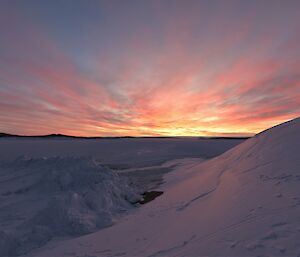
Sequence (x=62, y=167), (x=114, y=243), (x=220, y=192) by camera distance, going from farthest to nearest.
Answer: (x=62, y=167) < (x=220, y=192) < (x=114, y=243)

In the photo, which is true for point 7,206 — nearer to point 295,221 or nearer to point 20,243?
point 20,243

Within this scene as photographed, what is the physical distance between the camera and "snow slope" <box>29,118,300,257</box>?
3068 mm

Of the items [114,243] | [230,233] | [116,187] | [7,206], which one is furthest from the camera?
[116,187]

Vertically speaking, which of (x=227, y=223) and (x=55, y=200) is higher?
(x=227, y=223)

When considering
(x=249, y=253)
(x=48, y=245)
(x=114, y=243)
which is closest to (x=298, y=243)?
(x=249, y=253)

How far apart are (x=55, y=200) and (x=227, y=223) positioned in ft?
13.9

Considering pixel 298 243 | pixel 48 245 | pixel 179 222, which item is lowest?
pixel 48 245

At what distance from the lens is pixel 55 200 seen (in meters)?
6.46

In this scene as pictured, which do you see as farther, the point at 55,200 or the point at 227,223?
the point at 55,200

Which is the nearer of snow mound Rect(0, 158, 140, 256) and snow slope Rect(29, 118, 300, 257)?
snow slope Rect(29, 118, 300, 257)

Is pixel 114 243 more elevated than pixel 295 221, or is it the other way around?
pixel 295 221

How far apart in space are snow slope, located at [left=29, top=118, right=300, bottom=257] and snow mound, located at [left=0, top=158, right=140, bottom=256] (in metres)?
0.49

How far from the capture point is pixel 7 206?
746 cm

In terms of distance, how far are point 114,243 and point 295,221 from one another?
3.11m
